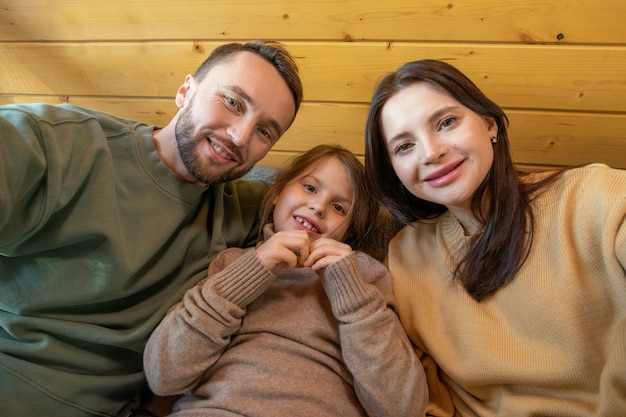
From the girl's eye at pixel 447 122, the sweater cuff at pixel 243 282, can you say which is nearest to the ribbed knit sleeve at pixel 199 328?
the sweater cuff at pixel 243 282

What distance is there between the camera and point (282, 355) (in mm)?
915

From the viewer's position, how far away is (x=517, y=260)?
89cm

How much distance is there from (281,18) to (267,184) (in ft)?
1.89

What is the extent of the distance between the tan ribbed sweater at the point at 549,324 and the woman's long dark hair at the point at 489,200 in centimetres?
3

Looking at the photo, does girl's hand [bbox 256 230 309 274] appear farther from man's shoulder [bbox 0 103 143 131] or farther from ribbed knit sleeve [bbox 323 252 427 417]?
man's shoulder [bbox 0 103 143 131]

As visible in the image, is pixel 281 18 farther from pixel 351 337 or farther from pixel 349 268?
pixel 351 337

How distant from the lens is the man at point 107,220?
80 cm

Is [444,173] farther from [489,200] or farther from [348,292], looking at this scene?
[348,292]

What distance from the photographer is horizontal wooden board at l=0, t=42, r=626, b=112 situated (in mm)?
1189

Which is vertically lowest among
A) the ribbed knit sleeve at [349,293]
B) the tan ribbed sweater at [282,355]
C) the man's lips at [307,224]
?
the tan ribbed sweater at [282,355]

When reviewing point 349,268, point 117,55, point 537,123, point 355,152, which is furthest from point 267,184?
point 537,123

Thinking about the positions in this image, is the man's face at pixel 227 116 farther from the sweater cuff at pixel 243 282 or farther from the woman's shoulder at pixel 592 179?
the woman's shoulder at pixel 592 179

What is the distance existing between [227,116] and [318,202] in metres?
0.35

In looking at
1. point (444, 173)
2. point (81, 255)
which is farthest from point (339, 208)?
point (81, 255)
